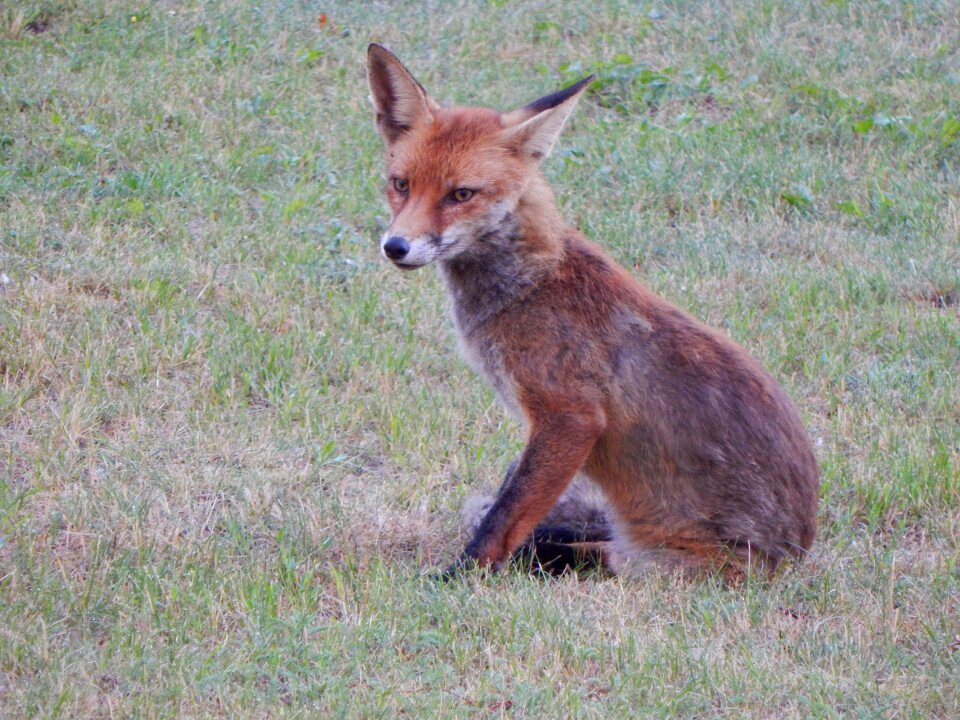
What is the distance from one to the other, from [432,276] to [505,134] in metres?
3.19

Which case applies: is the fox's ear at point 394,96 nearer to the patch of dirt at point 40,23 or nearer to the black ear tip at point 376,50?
the black ear tip at point 376,50

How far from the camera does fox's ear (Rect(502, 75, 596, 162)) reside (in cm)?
504

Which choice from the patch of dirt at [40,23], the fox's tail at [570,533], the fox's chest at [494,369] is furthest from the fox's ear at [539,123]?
the patch of dirt at [40,23]

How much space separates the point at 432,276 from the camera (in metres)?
8.17

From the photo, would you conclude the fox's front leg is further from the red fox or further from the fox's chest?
the fox's chest

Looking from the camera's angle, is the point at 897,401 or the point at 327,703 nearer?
the point at 327,703

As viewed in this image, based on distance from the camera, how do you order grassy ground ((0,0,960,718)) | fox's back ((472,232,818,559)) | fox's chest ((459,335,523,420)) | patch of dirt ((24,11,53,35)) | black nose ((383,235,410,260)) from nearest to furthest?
grassy ground ((0,0,960,718))
black nose ((383,235,410,260))
fox's back ((472,232,818,559))
fox's chest ((459,335,523,420))
patch of dirt ((24,11,53,35))

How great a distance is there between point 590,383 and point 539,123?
3.78ft

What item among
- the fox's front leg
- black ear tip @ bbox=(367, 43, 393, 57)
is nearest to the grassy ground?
the fox's front leg

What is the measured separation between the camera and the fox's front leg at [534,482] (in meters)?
4.73

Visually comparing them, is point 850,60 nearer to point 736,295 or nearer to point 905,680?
point 736,295

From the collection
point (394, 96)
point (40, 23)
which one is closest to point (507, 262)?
point (394, 96)

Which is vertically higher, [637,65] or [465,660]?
[637,65]

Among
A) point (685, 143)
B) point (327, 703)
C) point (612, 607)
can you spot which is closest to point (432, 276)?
point (685, 143)
